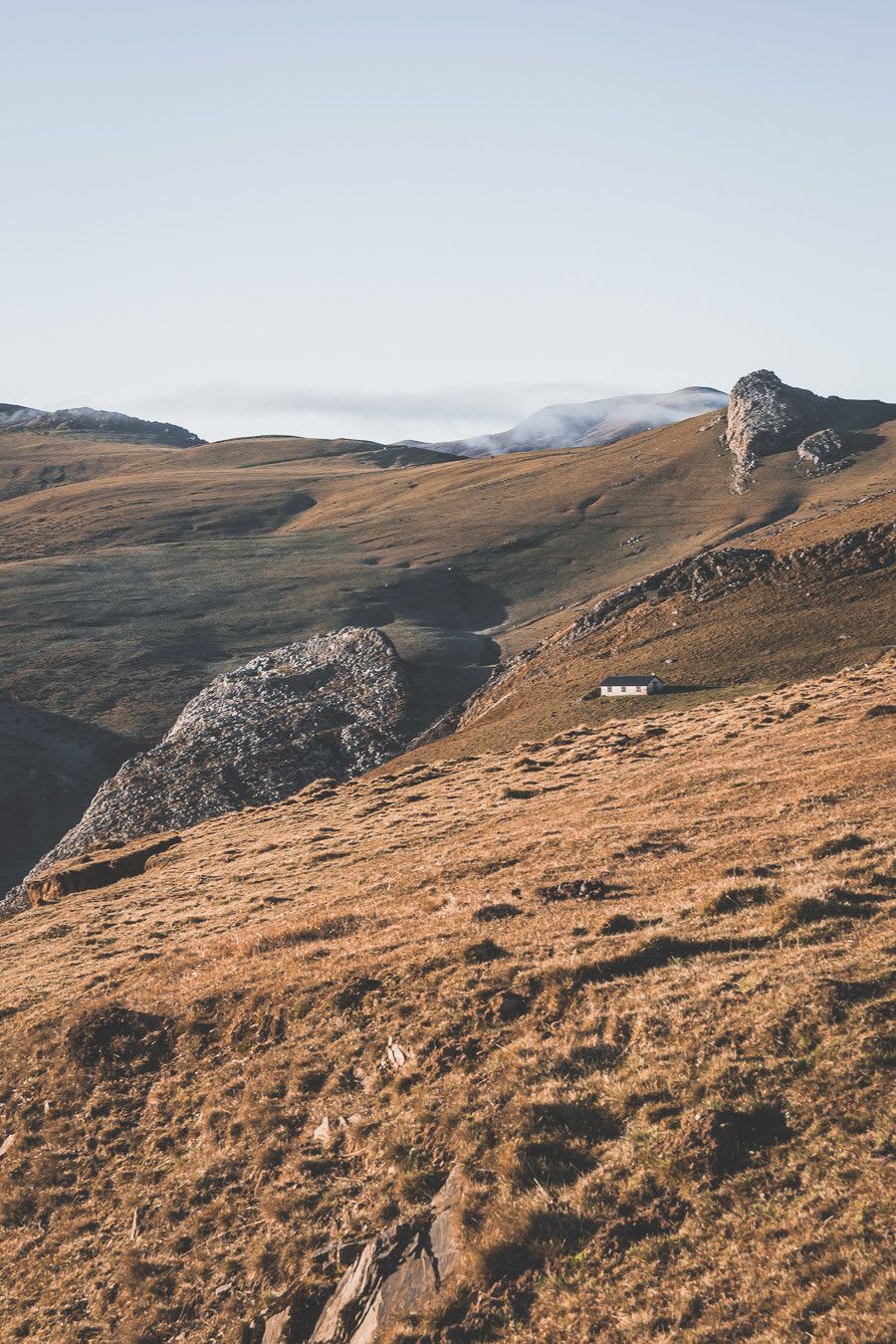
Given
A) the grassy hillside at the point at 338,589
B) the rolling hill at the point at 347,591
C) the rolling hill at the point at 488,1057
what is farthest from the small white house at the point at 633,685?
the grassy hillside at the point at 338,589

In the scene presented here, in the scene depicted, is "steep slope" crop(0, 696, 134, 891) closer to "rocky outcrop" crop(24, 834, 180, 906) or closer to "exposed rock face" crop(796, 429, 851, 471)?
"rocky outcrop" crop(24, 834, 180, 906)

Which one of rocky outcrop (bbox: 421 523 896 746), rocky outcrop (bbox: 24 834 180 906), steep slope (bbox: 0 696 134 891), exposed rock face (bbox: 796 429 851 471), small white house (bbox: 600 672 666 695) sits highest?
exposed rock face (bbox: 796 429 851 471)

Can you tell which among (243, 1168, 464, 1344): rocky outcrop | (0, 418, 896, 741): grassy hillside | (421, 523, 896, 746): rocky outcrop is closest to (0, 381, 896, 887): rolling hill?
(0, 418, 896, 741): grassy hillside

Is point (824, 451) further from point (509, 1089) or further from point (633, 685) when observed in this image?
point (509, 1089)

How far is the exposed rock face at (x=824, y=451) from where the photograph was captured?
616ft

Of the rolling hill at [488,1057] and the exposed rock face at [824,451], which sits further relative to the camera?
the exposed rock face at [824,451]

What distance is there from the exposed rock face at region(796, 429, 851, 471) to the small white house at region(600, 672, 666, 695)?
136677 mm

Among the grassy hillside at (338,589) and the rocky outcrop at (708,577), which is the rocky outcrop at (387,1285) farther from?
the grassy hillside at (338,589)

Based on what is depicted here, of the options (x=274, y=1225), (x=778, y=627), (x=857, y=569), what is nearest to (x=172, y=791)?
(x=778, y=627)

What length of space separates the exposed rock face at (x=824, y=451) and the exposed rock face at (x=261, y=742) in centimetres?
10597

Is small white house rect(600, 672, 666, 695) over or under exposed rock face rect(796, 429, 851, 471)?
under

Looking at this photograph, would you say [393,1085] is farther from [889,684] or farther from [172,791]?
[172,791]

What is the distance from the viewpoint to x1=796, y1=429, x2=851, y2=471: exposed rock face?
187750mm

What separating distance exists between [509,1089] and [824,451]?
193 meters
